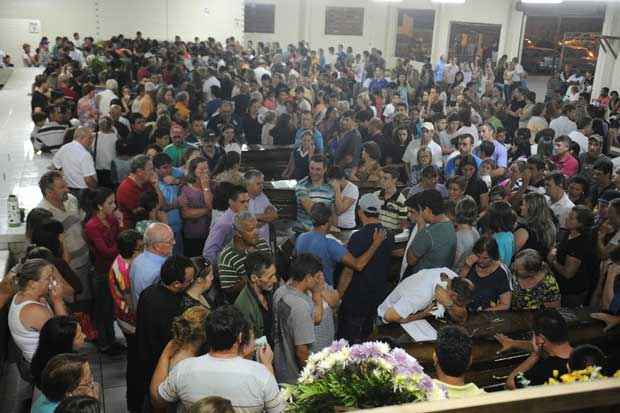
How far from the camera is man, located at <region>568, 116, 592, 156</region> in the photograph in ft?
27.6

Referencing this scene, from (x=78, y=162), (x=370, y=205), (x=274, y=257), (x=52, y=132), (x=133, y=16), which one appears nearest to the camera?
(x=370, y=205)

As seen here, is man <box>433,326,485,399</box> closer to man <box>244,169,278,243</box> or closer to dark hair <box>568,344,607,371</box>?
dark hair <box>568,344,607,371</box>

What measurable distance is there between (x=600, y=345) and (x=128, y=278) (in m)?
3.24

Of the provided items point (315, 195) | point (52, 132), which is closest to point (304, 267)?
point (315, 195)

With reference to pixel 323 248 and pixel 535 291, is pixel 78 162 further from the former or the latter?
pixel 535 291

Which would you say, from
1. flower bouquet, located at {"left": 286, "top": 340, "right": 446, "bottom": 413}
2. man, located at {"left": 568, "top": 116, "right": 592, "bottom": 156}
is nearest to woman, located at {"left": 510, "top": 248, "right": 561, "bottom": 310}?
flower bouquet, located at {"left": 286, "top": 340, "right": 446, "bottom": 413}

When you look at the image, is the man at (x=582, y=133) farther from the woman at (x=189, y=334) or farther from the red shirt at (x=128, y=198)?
the woman at (x=189, y=334)

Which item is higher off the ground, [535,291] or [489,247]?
[489,247]

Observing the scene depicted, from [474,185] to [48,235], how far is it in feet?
13.4

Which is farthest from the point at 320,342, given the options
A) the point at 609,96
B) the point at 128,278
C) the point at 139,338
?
the point at 609,96

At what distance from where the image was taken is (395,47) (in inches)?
889

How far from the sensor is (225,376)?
2730 millimetres

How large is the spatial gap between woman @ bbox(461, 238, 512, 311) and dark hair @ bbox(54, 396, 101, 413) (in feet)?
8.70

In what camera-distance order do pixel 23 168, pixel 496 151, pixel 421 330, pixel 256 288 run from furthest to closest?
pixel 23 168 → pixel 496 151 → pixel 421 330 → pixel 256 288
